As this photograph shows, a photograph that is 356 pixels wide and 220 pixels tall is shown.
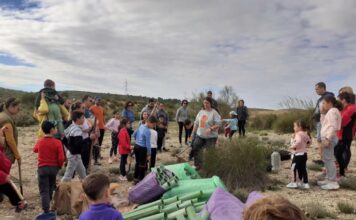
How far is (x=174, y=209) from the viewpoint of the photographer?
5.55 m

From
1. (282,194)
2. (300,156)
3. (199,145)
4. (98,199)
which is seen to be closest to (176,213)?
(98,199)

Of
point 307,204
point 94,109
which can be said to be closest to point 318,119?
point 307,204

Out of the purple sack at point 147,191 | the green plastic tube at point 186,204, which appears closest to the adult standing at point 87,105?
the purple sack at point 147,191

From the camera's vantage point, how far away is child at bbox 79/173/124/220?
3607mm

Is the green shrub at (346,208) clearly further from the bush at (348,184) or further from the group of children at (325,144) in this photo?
the bush at (348,184)

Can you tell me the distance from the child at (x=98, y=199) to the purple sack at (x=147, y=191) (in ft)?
10.2

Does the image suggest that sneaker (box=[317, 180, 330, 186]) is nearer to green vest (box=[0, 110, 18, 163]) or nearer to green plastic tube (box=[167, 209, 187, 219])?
green plastic tube (box=[167, 209, 187, 219])

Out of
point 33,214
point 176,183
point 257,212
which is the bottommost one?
point 33,214

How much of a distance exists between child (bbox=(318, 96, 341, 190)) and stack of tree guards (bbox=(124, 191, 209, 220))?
3.17 meters

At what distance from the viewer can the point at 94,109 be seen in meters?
11.2

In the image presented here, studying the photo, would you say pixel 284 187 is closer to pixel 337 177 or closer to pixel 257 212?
pixel 337 177

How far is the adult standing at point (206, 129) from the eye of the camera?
31.8ft

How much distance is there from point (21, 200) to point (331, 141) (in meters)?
5.49

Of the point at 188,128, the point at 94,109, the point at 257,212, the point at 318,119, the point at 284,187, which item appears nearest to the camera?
the point at 257,212
